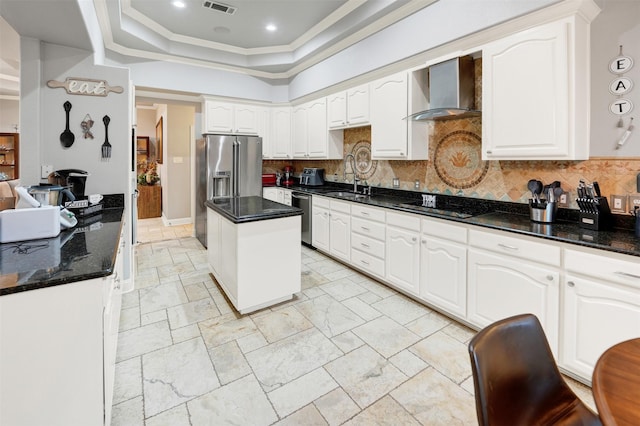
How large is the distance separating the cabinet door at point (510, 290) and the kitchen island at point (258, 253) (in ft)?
5.17

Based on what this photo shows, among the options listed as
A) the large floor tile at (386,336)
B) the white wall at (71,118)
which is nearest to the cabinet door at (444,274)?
the large floor tile at (386,336)

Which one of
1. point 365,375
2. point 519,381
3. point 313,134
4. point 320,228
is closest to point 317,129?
point 313,134

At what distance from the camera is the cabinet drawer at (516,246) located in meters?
2.03

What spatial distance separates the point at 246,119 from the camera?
547 cm

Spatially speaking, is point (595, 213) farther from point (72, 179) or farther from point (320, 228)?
point (72, 179)

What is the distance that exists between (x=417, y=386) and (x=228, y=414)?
114cm

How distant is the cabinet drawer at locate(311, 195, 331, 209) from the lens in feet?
14.3

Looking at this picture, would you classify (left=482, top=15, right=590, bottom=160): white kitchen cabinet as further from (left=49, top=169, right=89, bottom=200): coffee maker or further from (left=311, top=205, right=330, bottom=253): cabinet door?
(left=49, top=169, right=89, bottom=200): coffee maker

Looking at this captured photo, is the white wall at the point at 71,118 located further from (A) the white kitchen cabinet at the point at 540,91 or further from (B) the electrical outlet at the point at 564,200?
(B) the electrical outlet at the point at 564,200

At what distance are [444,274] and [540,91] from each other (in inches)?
62.3

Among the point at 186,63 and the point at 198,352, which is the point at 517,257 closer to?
the point at 198,352

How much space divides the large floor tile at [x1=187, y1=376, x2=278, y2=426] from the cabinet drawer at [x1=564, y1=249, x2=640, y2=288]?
1.98 meters

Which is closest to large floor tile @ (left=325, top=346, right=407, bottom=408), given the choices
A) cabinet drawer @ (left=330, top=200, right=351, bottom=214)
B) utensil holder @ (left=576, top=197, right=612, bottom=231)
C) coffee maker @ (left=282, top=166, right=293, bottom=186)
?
utensil holder @ (left=576, top=197, right=612, bottom=231)

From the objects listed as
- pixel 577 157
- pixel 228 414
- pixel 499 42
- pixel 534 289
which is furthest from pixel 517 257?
pixel 228 414
